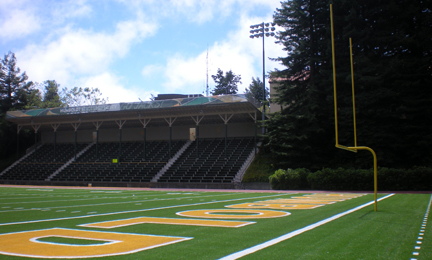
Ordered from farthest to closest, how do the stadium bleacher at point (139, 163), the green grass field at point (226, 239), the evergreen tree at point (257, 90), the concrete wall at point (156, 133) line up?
1. the evergreen tree at point (257, 90)
2. the concrete wall at point (156, 133)
3. the stadium bleacher at point (139, 163)
4. the green grass field at point (226, 239)

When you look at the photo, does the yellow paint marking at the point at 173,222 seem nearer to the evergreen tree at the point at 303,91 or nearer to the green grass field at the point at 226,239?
the green grass field at the point at 226,239

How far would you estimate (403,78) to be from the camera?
28219 mm

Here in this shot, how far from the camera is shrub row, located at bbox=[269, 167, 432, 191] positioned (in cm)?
2230

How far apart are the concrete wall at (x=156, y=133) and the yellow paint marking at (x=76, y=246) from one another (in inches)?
1302

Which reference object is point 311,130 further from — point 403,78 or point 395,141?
point 403,78

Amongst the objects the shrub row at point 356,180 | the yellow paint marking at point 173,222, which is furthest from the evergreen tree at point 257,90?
the yellow paint marking at point 173,222

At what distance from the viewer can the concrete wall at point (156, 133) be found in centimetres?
3941

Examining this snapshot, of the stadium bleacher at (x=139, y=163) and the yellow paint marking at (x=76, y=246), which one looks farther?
the stadium bleacher at (x=139, y=163)

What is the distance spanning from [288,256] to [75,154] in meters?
39.4

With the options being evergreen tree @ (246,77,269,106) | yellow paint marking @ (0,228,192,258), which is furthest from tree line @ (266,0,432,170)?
evergreen tree @ (246,77,269,106)

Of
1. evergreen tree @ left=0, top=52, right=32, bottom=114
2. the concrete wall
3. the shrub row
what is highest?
evergreen tree @ left=0, top=52, right=32, bottom=114

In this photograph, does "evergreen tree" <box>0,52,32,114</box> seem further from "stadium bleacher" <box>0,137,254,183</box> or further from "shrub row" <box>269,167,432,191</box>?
"shrub row" <box>269,167,432,191</box>

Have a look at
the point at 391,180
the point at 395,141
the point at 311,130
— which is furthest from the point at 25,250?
the point at 395,141

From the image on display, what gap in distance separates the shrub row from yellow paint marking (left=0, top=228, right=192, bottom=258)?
66.3 feet
